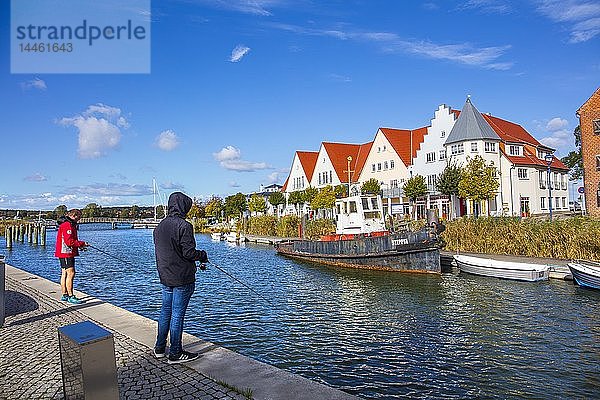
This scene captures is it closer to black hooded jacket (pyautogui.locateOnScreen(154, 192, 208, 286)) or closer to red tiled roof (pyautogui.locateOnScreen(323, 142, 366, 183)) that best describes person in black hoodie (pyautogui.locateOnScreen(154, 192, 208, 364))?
black hooded jacket (pyautogui.locateOnScreen(154, 192, 208, 286))

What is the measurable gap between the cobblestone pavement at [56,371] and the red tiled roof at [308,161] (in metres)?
53.9

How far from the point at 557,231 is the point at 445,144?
76.5 ft

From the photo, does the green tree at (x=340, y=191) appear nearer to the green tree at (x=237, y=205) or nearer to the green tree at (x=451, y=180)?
the green tree at (x=451, y=180)

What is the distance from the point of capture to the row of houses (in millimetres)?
40688

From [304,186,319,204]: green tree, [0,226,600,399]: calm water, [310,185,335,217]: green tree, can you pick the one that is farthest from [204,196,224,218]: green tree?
[0,226,600,399]: calm water

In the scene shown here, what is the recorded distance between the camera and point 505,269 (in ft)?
57.5

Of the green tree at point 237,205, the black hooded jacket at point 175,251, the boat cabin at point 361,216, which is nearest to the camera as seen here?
the black hooded jacket at point 175,251

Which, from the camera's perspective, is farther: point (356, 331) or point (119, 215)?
point (119, 215)

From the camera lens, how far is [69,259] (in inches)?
381

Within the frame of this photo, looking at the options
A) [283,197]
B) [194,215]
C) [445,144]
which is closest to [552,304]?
[445,144]

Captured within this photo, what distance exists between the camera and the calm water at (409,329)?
24.3ft

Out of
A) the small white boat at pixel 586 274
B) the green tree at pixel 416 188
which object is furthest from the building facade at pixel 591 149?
A: the small white boat at pixel 586 274

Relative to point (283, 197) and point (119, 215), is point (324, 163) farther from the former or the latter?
point (119, 215)

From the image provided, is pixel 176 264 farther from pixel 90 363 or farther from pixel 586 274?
pixel 586 274
